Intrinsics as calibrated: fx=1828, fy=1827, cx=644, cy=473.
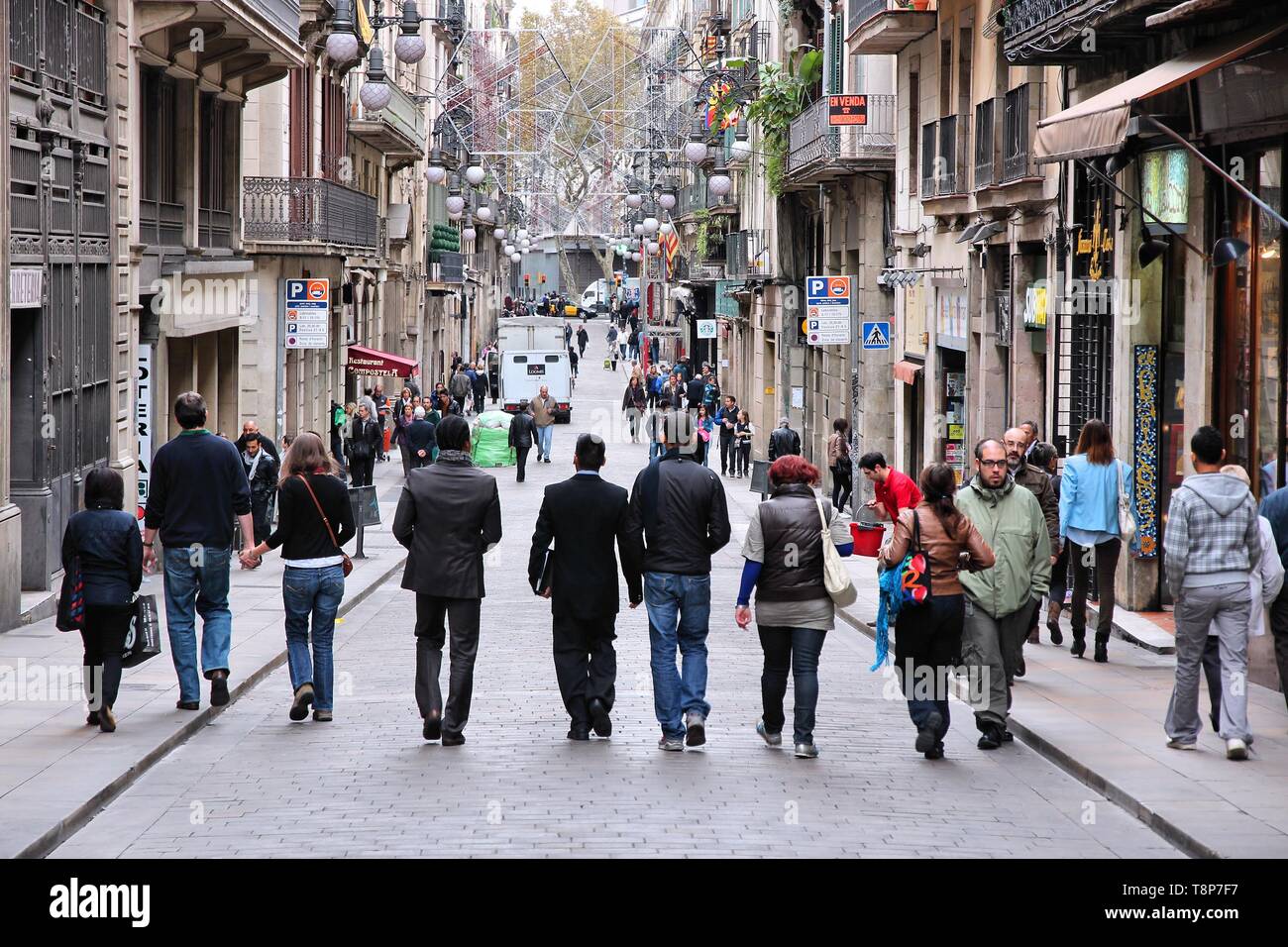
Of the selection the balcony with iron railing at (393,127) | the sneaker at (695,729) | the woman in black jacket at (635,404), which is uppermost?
the balcony with iron railing at (393,127)

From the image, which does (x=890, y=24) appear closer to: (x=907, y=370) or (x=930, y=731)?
(x=907, y=370)

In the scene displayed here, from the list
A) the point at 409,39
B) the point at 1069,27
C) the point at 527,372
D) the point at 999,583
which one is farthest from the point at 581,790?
the point at 527,372

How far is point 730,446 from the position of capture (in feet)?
135

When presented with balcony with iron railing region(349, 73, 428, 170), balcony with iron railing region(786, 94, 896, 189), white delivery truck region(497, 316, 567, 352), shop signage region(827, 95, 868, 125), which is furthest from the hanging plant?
white delivery truck region(497, 316, 567, 352)

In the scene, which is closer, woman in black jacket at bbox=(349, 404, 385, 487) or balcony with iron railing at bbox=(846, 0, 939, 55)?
balcony with iron railing at bbox=(846, 0, 939, 55)

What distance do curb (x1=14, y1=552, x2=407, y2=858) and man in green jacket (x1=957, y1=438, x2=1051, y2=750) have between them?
4.78m

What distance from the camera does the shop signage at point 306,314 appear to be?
28.3 metres

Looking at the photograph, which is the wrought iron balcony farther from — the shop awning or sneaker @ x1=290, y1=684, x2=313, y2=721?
sneaker @ x1=290, y1=684, x2=313, y2=721

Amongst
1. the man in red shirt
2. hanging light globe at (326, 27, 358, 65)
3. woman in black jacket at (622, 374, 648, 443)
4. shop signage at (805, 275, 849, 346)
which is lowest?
the man in red shirt

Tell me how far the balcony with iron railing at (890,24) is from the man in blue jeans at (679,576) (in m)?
17.8

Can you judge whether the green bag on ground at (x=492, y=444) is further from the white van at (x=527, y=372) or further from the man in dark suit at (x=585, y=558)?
the man in dark suit at (x=585, y=558)

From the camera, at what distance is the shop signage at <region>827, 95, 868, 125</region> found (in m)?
30.5

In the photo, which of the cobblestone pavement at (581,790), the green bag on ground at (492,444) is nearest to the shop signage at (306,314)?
the green bag on ground at (492,444)

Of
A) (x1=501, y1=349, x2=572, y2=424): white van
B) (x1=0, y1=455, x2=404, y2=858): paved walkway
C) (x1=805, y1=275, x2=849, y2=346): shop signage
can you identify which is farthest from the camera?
(x1=501, y1=349, x2=572, y2=424): white van
